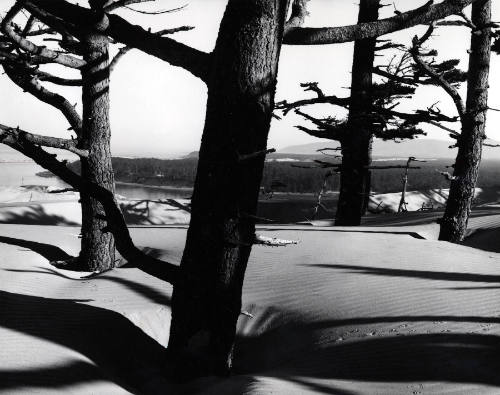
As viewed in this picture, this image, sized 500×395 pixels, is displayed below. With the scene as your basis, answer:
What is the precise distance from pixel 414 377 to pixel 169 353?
189 cm

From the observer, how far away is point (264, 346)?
4.74m

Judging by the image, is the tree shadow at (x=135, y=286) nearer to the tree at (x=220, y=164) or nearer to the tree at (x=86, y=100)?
Answer: the tree at (x=86, y=100)

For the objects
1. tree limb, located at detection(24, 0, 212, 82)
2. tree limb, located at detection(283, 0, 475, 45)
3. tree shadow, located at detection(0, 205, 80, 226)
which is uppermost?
tree limb, located at detection(283, 0, 475, 45)

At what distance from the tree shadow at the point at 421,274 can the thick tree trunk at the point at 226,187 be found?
9.58 feet

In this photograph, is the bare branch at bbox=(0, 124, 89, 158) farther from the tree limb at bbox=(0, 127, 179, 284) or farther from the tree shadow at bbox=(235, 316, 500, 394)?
the tree shadow at bbox=(235, 316, 500, 394)

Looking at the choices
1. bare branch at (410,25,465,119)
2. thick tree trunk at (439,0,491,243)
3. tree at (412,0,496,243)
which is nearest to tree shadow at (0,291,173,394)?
bare branch at (410,25,465,119)

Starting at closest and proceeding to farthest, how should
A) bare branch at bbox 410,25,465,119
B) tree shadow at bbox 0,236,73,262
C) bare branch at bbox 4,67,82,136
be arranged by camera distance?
bare branch at bbox 4,67,82,136
tree shadow at bbox 0,236,73,262
bare branch at bbox 410,25,465,119

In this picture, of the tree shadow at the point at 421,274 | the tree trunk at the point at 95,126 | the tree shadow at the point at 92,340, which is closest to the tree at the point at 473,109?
the tree shadow at the point at 421,274

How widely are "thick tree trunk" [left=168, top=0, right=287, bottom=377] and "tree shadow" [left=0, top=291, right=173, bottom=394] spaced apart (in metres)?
0.39

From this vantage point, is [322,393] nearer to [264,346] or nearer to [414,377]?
[414,377]

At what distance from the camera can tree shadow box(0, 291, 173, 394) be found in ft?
11.9

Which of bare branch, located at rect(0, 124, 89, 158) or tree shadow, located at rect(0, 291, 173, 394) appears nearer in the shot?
tree shadow, located at rect(0, 291, 173, 394)

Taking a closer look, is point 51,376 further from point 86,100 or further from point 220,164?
point 86,100

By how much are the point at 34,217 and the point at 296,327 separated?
1222 cm
